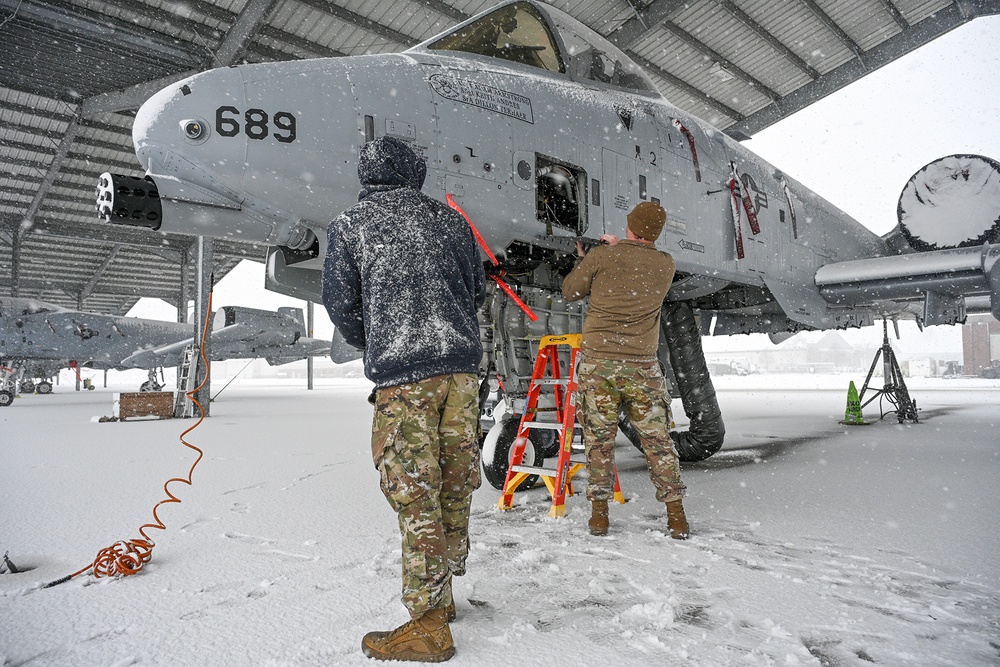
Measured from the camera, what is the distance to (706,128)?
194 inches

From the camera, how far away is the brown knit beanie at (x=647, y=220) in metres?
3.09

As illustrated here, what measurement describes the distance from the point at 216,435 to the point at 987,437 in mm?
10227

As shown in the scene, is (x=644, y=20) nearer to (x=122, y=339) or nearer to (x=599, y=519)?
(x=599, y=519)

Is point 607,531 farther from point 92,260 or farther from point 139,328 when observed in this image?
point 92,260

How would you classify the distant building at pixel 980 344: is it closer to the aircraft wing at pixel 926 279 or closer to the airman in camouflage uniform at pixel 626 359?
the aircraft wing at pixel 926 279

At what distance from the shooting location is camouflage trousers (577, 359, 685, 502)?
9.68 feet

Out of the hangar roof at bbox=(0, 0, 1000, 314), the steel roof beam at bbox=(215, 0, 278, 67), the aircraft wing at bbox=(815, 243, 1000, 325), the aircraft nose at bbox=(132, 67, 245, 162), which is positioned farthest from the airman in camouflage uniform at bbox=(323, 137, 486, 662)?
the steel roof beam at bbox=(215, 0, 278, 67)

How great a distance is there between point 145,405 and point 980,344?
5488 centimetres

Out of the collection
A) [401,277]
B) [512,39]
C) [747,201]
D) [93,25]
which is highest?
[93,25]

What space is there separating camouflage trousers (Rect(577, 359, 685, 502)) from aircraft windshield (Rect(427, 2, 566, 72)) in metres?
2.07

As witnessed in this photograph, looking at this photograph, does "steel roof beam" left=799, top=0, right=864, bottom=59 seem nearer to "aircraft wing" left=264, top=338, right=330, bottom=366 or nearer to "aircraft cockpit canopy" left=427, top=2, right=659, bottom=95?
"aircraft cockpit canopy" left=427, top=2, right=659, bottom=95

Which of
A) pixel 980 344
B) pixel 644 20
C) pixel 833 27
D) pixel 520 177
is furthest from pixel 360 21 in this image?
pixel 980 344

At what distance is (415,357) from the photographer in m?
1.78

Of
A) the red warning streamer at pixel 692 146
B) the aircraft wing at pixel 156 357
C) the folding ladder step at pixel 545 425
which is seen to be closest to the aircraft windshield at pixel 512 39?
the red warning streamer at pixel 692 146
